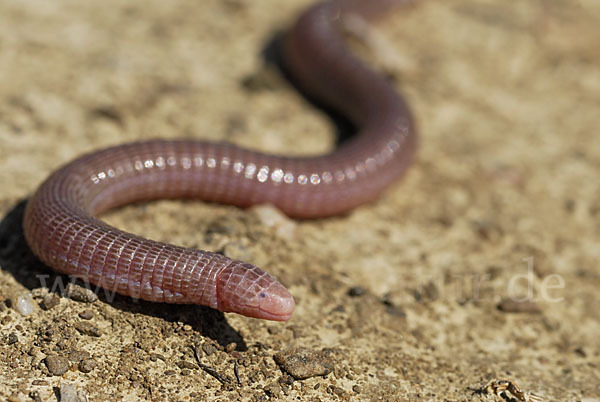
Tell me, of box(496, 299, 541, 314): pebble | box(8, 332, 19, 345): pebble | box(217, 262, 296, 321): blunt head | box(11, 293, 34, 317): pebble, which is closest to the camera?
box(8, 332, 19, 345): pebble

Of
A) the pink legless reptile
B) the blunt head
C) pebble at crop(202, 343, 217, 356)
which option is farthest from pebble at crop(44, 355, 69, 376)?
the blunt head

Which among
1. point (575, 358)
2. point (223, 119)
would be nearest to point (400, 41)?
point (223, 119)

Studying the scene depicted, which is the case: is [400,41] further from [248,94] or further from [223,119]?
[223,119]

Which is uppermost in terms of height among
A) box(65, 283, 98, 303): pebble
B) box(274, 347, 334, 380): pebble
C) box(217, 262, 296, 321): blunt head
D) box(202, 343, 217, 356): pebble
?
box(217, 262, 296, 321): blunt head

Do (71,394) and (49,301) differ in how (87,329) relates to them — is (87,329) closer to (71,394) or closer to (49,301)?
(49,301)

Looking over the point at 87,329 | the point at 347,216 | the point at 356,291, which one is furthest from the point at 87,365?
the point at 347,216

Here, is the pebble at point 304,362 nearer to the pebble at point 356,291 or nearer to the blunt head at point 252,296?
the blunt head at point 252,296

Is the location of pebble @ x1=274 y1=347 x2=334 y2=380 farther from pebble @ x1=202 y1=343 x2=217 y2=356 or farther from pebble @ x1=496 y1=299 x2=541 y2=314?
pebble @ x1=496 y1=299 x2=541 y2=314
